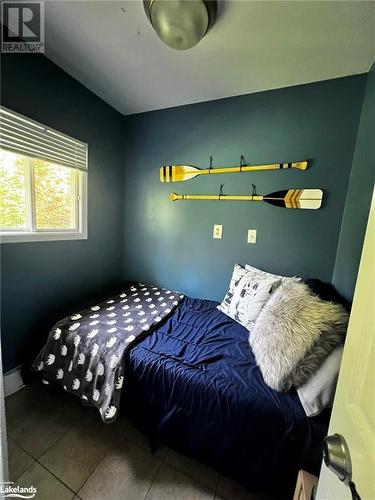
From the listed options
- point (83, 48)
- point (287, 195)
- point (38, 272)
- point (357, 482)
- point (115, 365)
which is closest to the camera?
point (357, 482)

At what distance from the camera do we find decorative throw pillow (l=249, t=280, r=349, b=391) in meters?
0.92

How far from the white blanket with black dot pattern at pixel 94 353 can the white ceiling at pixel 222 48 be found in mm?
1944

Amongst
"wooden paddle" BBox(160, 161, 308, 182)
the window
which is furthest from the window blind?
"wooden paddle" BBox(160, 161, 308, 182)

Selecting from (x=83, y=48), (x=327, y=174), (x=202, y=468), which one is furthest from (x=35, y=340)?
(x=327, y=174)

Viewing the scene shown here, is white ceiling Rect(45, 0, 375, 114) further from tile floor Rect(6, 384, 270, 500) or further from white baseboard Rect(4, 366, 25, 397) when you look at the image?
tile floor Rect(6, 384, 270, 500)

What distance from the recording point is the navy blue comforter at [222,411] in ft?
2.87

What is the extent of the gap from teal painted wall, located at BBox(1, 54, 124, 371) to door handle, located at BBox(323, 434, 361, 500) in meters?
1.72

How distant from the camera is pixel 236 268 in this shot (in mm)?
1864

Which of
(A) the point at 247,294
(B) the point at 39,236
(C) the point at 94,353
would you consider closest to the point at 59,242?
(B) the point at 39,236

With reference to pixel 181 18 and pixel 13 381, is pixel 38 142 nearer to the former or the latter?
pixel 181 18

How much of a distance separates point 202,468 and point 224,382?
1.88ft

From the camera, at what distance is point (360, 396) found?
449mm

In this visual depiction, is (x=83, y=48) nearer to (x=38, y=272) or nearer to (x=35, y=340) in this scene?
(x=38, y=272)

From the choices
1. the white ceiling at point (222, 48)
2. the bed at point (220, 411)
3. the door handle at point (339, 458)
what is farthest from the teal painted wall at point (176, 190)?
the door handle at point (339, 458)
